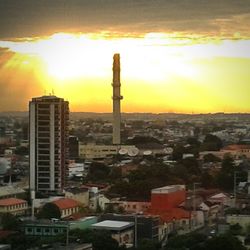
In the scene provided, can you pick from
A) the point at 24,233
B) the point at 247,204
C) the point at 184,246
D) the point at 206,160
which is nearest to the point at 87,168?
the point at 206,160

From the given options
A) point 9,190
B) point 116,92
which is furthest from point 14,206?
point 116,92

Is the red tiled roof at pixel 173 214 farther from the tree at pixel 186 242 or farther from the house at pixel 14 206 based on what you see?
the house at pixel 14 206

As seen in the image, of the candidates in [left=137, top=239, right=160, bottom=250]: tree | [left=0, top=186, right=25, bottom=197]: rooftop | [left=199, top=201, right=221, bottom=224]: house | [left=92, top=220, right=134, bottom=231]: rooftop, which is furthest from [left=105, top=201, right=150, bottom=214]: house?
[left=137, top=239, right=160, bottom=250]: tree

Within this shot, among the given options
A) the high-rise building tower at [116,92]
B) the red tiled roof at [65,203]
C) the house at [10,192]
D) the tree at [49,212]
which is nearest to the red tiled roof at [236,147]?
the high-rise building tower at [116,92]

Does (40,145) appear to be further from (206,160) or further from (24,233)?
(24,233)

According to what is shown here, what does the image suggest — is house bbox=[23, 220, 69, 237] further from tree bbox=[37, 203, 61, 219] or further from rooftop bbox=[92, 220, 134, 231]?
tree bbox=[37, 203, 61, 219]

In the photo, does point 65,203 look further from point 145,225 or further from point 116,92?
point 116,92

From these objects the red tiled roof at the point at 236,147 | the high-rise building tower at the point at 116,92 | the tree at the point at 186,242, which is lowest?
the tree at the point at 186,242
